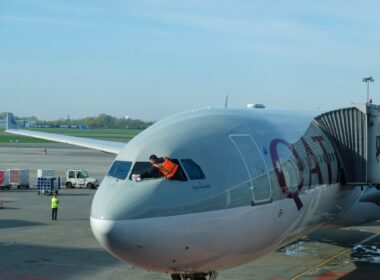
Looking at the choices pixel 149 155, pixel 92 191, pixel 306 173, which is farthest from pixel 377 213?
pixel 92 191

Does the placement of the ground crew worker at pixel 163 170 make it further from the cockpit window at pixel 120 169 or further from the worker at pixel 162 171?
the cockpit window at pixel 120 169

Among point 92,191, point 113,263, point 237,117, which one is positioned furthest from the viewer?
point 92,191

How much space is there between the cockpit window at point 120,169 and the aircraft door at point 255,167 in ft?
7.87

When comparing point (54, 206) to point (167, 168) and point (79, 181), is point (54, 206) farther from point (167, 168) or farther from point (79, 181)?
point (167, 168)

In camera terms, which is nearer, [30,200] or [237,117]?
[237,117]

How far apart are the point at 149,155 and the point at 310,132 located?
7471 millimetres

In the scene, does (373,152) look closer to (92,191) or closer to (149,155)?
(149,155)

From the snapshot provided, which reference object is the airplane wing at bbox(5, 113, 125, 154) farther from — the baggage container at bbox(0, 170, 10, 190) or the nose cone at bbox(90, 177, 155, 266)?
the nose cone at bbox(90, 177, 155, 266)

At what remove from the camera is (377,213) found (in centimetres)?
2166

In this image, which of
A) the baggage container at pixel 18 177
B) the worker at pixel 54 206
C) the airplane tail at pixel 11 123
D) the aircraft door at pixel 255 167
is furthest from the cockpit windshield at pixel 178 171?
the baggage container at pixel 18 177

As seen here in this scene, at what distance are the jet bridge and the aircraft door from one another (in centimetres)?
628

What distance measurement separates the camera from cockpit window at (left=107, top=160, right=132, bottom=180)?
11448mm

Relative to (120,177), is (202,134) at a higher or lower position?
higher

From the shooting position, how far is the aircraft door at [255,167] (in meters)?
12.3
